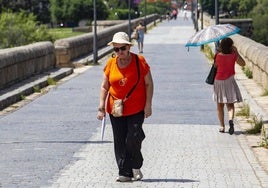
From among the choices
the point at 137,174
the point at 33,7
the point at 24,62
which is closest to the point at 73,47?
the point at 24,62

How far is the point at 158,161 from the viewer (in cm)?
1129

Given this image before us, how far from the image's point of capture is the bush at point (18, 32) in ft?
112

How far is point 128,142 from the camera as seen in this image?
32.0ft

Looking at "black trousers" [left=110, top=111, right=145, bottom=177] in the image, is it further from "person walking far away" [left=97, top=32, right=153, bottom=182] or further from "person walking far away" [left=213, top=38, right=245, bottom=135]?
"person walking far away" [left=213, top=38, right=245, bottom=135]

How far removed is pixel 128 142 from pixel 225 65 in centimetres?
450

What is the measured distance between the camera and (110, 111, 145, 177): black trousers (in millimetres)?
9727

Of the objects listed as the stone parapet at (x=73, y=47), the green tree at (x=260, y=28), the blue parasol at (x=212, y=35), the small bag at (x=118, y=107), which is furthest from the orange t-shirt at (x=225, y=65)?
the green tree at (x=260, y=28)

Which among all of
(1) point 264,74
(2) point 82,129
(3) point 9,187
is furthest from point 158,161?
(1) point 264,74


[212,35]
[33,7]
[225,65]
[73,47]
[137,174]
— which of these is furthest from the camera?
[33,7]

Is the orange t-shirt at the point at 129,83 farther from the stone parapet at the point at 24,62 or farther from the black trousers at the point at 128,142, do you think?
the stone parapet at the point at 24,62

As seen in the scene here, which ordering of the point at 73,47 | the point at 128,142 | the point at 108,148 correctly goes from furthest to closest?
the point at 73,47, the point at 108,148, the point at 128,142

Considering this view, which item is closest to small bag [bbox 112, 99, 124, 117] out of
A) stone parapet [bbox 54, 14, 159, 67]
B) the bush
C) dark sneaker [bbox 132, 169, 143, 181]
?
dark sneaker [bbox 132, 169, 143, 181]

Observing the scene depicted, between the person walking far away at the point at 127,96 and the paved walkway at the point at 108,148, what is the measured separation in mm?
353

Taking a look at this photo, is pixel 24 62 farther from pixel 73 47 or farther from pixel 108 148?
pixel 73 47
